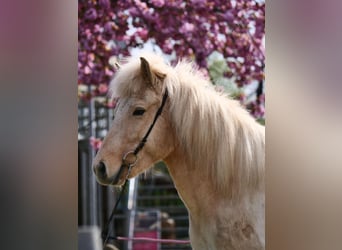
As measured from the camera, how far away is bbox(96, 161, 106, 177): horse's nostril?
1358 mm

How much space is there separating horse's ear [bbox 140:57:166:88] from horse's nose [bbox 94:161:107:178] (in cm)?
26

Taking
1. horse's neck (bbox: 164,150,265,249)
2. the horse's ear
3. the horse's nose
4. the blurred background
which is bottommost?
horse's neck (bbox: 164,150,265,249)

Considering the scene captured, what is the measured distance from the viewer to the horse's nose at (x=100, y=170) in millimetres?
1358

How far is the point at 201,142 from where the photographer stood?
1.39m

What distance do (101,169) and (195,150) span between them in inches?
10.4

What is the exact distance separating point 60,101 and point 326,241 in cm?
55

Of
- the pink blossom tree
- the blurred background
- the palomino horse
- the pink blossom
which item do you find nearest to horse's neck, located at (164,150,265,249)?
the palomino horse

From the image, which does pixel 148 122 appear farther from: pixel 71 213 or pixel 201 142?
pixel 71 213

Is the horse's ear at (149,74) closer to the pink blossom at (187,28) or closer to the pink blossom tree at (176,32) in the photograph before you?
the pink blossom tree at (176,32)

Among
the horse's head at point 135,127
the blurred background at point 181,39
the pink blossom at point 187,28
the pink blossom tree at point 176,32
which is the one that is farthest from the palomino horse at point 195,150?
the pink blossom at point 187,28

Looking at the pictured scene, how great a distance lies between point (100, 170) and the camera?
53.7 inches

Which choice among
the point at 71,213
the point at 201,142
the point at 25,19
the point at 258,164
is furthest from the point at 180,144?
the point at 25,19

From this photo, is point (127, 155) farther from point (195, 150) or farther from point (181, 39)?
point (181, 39)

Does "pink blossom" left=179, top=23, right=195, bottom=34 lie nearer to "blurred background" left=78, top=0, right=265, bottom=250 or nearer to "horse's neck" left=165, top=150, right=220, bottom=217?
"blurred background" left=78, top=0, right=265, bottom=250
